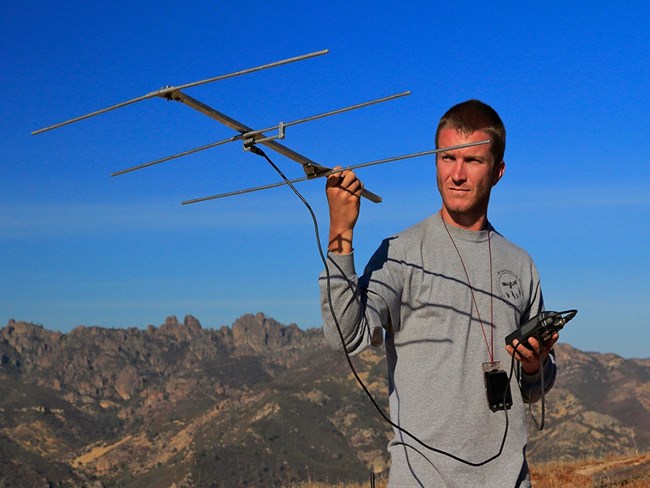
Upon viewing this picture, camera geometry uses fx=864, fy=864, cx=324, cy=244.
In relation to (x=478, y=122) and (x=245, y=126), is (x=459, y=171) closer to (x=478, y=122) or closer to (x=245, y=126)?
(x=478, y=122)

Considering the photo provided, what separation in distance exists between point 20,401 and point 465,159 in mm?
200503

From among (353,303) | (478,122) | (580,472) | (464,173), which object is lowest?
(580,472)

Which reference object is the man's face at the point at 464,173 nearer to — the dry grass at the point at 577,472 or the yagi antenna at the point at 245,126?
the yagi antenna at the point at 245,126

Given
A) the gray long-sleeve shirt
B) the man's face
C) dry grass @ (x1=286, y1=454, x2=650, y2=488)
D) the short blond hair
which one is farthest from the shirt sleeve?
dry grass @ (x1=286, y1=454, x2=650, y2=488)

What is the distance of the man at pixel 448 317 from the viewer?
286 centimetres

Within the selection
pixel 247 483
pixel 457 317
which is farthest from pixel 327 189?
pixel 247 483

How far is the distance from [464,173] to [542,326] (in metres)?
0.61

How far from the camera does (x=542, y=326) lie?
298 centimetres

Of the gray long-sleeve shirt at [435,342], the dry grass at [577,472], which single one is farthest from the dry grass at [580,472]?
the gray long-sleeve shirt at [435,342]

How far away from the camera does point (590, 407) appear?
13462 cm

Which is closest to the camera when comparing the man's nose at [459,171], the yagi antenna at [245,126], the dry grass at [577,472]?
the yagi antenna at [245,126]

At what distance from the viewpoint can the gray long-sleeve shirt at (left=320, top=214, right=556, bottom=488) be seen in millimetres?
2887

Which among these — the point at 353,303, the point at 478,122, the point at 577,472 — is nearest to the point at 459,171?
the point at 478,122

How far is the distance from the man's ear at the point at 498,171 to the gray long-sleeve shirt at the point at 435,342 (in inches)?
11.3
